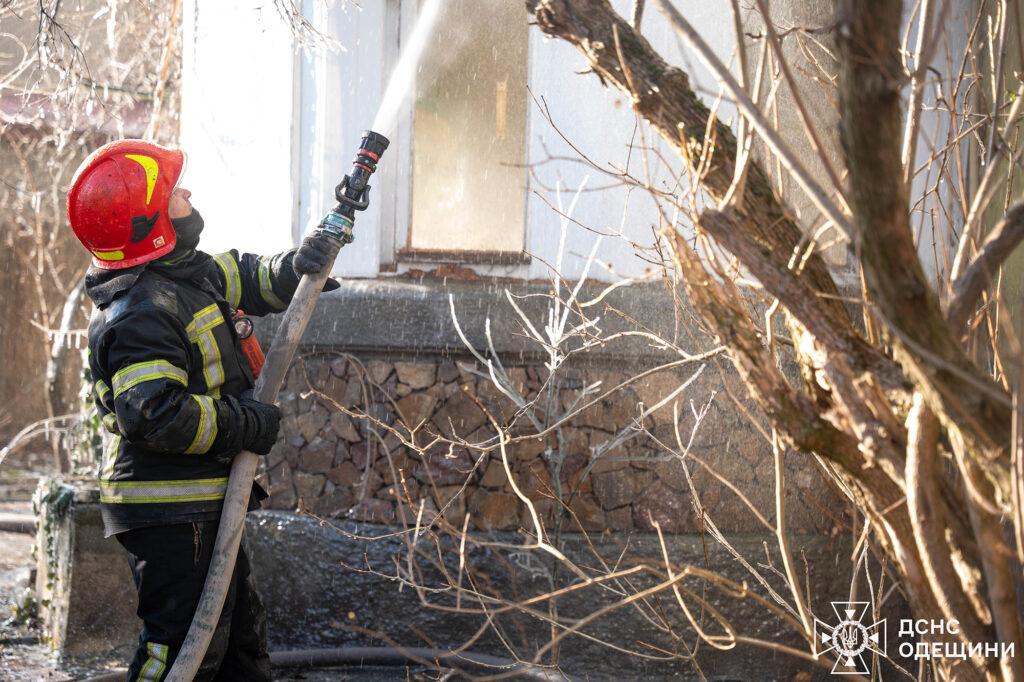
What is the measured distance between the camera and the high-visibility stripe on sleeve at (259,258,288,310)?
3.82 m

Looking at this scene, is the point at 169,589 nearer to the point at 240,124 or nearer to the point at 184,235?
the point at 184,235

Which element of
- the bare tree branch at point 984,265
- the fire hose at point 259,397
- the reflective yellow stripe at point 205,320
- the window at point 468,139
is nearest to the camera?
the bare tree branch at point 984,265

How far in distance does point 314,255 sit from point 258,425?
0.60 metres

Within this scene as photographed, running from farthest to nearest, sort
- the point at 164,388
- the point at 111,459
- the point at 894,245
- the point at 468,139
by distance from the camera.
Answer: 1. the point at 468,139
2. the point at 111,459
3. the point at 164,388
4. the point at 894,245

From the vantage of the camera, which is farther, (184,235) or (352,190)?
(352,190)

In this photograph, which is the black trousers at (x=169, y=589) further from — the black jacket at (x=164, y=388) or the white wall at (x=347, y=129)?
the white wall at (x=347, y=129)

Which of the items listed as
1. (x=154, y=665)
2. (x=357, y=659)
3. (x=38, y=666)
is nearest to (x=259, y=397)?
(x=154, y=665)

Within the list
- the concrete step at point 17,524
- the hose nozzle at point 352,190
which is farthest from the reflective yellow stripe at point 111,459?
the concrete step at point 17,524

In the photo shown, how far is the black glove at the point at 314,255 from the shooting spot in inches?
140

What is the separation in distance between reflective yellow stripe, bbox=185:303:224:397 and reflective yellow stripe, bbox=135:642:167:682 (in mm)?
809

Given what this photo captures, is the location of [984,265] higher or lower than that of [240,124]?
lower

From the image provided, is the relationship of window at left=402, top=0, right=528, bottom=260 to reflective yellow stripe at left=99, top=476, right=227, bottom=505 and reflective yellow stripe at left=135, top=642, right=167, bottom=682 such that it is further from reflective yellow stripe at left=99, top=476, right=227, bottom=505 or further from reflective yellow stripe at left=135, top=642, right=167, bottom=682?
reflective yellow stripe at left=135, top=642, right=167, bottom=682

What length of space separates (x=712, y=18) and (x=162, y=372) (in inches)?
131

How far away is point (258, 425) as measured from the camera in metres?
3.35
